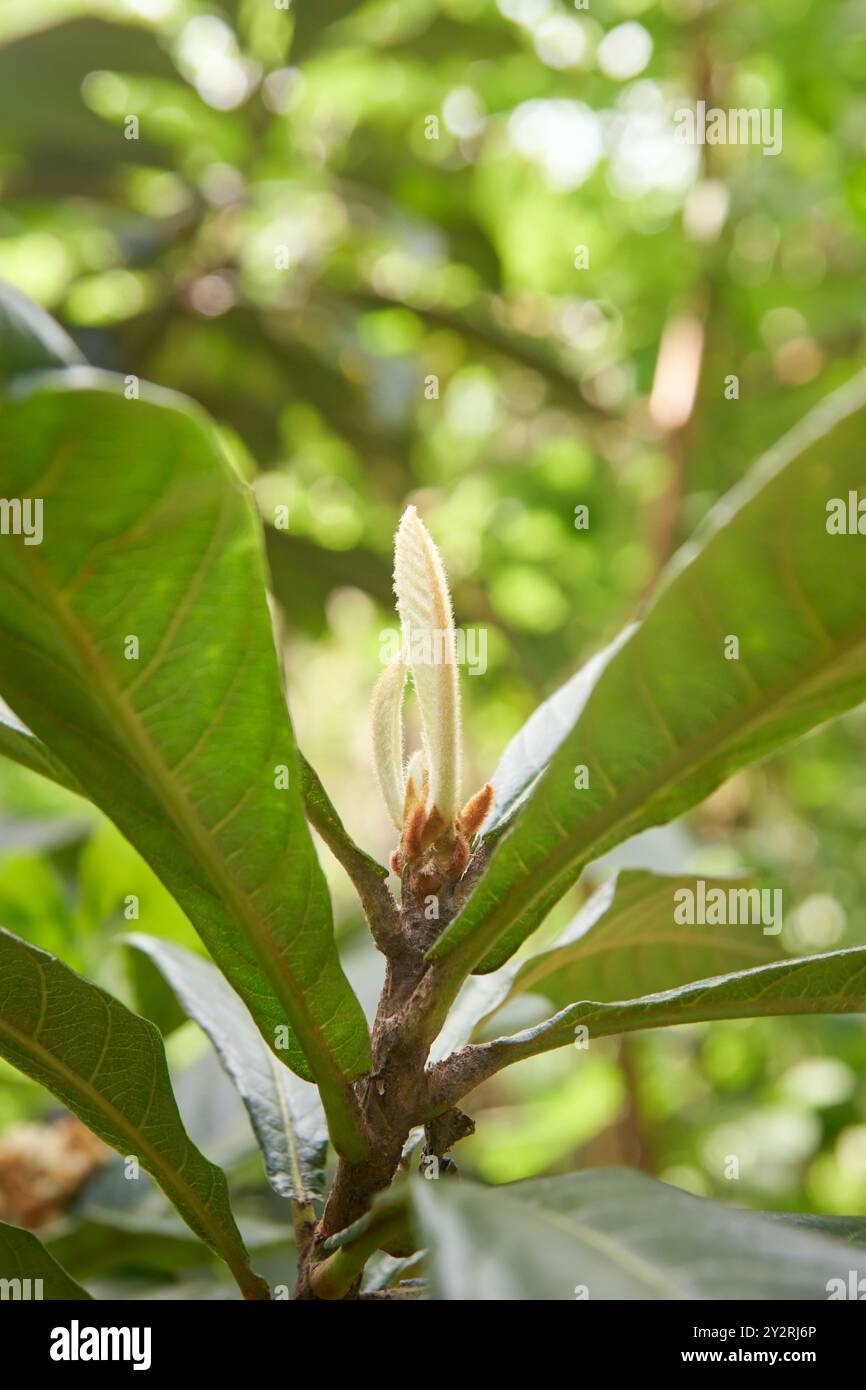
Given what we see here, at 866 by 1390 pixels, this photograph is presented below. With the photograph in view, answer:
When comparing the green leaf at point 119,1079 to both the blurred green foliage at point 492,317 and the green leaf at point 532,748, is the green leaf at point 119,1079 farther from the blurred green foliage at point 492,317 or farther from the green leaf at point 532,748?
the blurred green foliage at point 492,317

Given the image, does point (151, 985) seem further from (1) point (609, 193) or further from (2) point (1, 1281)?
(1) point (609, 193)

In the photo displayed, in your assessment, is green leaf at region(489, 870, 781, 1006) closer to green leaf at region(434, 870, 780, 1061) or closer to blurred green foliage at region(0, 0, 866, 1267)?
green leaf at region(434, 870, 780, 1061)

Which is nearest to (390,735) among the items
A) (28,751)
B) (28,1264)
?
(28,751)

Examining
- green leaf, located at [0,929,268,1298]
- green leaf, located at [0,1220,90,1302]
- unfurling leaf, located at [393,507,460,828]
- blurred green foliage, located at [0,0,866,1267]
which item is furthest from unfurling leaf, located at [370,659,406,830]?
blurred green foliage, located at [0,0,866,1267]

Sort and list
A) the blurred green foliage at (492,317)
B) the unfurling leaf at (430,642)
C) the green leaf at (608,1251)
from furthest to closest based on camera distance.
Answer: the blurred green foliage at (492,317) → the unfurling leaf at (430,642) → the green leaf at (608,1251)

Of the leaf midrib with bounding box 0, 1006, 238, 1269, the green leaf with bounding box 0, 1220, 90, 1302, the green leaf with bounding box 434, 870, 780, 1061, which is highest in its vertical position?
the green leaf with bounding box 434, 870, 780, 1061

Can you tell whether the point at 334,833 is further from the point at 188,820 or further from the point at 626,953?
the point at 626,953

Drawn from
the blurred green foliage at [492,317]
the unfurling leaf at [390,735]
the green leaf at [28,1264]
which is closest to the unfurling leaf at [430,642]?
the unfurling leaf at [390,735]

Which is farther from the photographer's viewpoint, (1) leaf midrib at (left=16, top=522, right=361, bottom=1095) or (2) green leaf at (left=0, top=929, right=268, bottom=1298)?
(2) green leaf at (left=0, top=929, right=268, bottom=1298)
